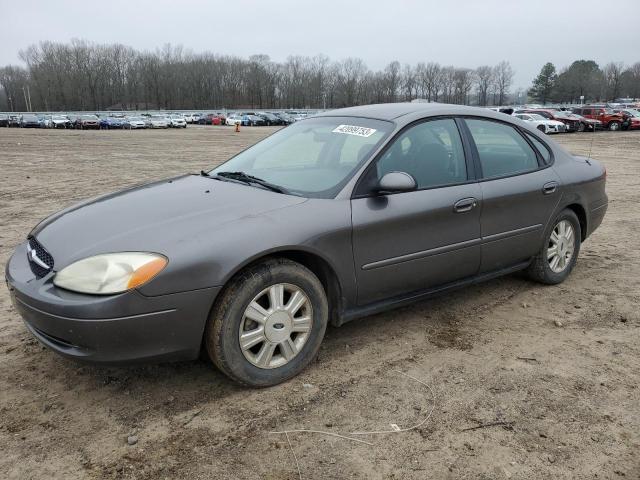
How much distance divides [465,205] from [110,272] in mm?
2414

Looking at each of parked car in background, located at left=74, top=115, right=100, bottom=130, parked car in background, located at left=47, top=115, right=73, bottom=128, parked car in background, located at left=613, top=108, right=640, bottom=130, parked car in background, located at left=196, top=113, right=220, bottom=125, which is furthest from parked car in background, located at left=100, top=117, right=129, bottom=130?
parked car in background, located at left=613, top=108, right=640, bottom=130

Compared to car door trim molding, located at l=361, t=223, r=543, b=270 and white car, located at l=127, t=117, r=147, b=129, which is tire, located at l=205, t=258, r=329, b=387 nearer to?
car door trim molding, located at l=361, t=223, r=543, b=270

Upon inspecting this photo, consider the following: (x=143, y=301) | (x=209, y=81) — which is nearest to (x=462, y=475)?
(x=143, y=301)

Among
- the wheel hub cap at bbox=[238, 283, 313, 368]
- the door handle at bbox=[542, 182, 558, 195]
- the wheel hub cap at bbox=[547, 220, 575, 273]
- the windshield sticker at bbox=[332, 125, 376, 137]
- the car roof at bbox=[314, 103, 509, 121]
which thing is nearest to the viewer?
the wheel hub cap at bbox=[238, 283, 313, 368]

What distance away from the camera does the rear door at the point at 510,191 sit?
406cm

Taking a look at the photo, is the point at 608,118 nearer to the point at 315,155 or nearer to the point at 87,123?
the point at 315,155

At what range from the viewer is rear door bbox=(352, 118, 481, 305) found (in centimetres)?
340

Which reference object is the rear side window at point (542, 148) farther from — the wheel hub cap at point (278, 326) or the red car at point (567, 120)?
the red car at point (567, 120)

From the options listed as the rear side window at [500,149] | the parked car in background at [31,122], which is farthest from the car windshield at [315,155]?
the parked car in background at [31,122]

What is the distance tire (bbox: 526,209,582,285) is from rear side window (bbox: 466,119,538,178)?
1.92 ft

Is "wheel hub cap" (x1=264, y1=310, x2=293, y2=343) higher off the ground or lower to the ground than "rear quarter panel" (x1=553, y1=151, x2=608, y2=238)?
lower

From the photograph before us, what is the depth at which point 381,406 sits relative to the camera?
115 inches

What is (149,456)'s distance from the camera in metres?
2.50

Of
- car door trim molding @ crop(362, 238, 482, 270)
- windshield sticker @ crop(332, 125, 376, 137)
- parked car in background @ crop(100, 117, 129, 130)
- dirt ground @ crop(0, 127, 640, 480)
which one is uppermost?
parked car in background @ crop(100, 117, 129, 130)
